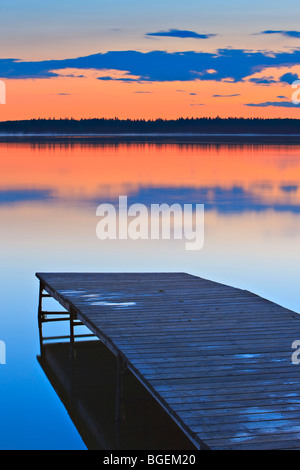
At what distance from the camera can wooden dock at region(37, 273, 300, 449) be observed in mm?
4664

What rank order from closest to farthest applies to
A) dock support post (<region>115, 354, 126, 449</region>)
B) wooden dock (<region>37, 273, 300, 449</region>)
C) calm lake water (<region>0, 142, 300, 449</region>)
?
wooden dock (<region>37, 273, 300, 449</region>) → dock support post (<region>115, 354, 126, 449</region>) → calm lake water (<region>0, 142, 300, 449</region>)

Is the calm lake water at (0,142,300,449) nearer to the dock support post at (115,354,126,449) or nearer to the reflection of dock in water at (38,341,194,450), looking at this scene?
the reflection of dock in water at (38,341,194,450)

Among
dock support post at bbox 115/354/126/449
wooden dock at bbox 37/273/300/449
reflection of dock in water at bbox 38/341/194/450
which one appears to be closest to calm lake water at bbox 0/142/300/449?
reflection of dock in water at bbox 38/341/194/450

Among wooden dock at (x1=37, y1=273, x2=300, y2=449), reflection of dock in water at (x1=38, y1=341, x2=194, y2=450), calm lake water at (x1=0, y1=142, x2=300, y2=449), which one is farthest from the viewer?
calm lake water at (x1=0, y1=142, x2=300, y2=449)

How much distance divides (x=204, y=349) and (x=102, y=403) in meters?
1.34

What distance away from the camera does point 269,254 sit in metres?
15.5

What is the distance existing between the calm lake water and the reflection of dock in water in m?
0.14

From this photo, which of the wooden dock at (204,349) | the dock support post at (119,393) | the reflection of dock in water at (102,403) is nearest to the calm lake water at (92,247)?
the reflection of dock in water at (102,403)

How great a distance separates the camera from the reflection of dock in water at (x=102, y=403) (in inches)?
240

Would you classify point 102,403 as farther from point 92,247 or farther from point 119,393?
point 92,247

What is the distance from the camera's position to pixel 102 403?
6.94m

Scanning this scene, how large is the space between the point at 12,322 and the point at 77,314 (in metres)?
2.29

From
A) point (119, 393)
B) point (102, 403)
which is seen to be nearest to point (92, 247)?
A: point (102, 403)
